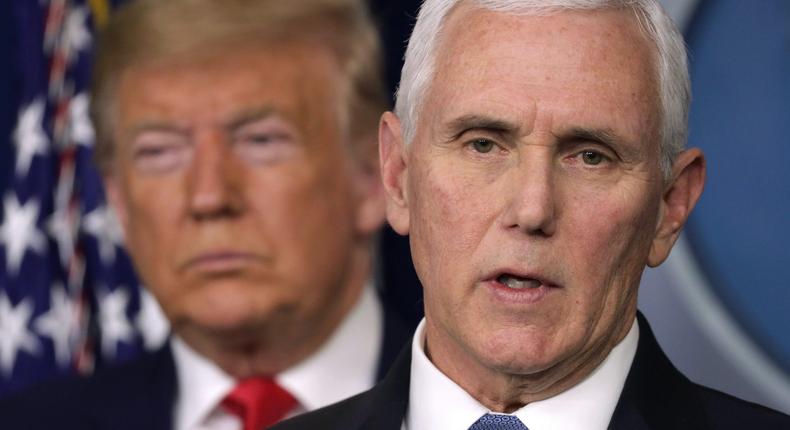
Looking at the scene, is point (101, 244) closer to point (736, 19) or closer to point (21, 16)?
point (21, 16)

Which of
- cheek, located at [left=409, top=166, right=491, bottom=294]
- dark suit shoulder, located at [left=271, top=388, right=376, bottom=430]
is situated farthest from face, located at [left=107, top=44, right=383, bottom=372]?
cheek, located at [left=409, top=166, right=491, bottom=294]

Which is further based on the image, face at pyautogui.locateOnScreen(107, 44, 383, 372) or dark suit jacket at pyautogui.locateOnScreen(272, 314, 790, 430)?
face at pyautogui.locateOnScreen(107, 44, 383, 372)

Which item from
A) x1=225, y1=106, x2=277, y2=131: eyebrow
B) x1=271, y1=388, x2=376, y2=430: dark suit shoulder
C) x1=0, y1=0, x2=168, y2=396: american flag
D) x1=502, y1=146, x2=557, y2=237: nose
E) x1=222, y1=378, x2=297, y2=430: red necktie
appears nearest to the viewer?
x1=502, y1=146, x2=557, y2=237: nose

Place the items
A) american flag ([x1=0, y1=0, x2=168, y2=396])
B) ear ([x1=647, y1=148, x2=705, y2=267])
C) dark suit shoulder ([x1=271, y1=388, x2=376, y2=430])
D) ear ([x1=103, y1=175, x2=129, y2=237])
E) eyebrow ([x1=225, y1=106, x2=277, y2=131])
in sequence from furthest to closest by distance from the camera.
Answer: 1. american flag ([x1=0, y1=0, x2=168, y2=396])
2. ear ([x1=103, y1=175, x2=129, y2=237])
3. eyebrow ([x1=225, y1=106, x2=277, y2=131])
4. dark suit shoulder ([x1=271, y1=388, x2=376, y2=430])
5. ear ([x1=647, y1=148, x2=705, y2=267])

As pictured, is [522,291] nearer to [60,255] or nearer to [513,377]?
[513,377]

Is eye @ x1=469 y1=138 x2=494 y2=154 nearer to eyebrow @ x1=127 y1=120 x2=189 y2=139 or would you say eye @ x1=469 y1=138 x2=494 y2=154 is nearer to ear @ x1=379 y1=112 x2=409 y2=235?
ear @ x1=379 y1=112 x2=409 y2=235

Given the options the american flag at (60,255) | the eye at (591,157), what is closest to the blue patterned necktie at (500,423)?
the eye at (591,157)

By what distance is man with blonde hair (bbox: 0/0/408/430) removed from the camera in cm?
362

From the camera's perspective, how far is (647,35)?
2299mm

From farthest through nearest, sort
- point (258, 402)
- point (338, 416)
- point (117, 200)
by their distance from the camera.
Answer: point (117, 200), point (258, 402), point (338, 416)

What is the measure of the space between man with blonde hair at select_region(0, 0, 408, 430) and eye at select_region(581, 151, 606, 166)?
54.9 inches

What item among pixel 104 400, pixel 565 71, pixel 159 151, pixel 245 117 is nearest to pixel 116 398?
pixel 104 400

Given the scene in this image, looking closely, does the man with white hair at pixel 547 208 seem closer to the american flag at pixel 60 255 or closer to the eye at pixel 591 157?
the eye at pixel 591 157

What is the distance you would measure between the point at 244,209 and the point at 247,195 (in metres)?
0.04
